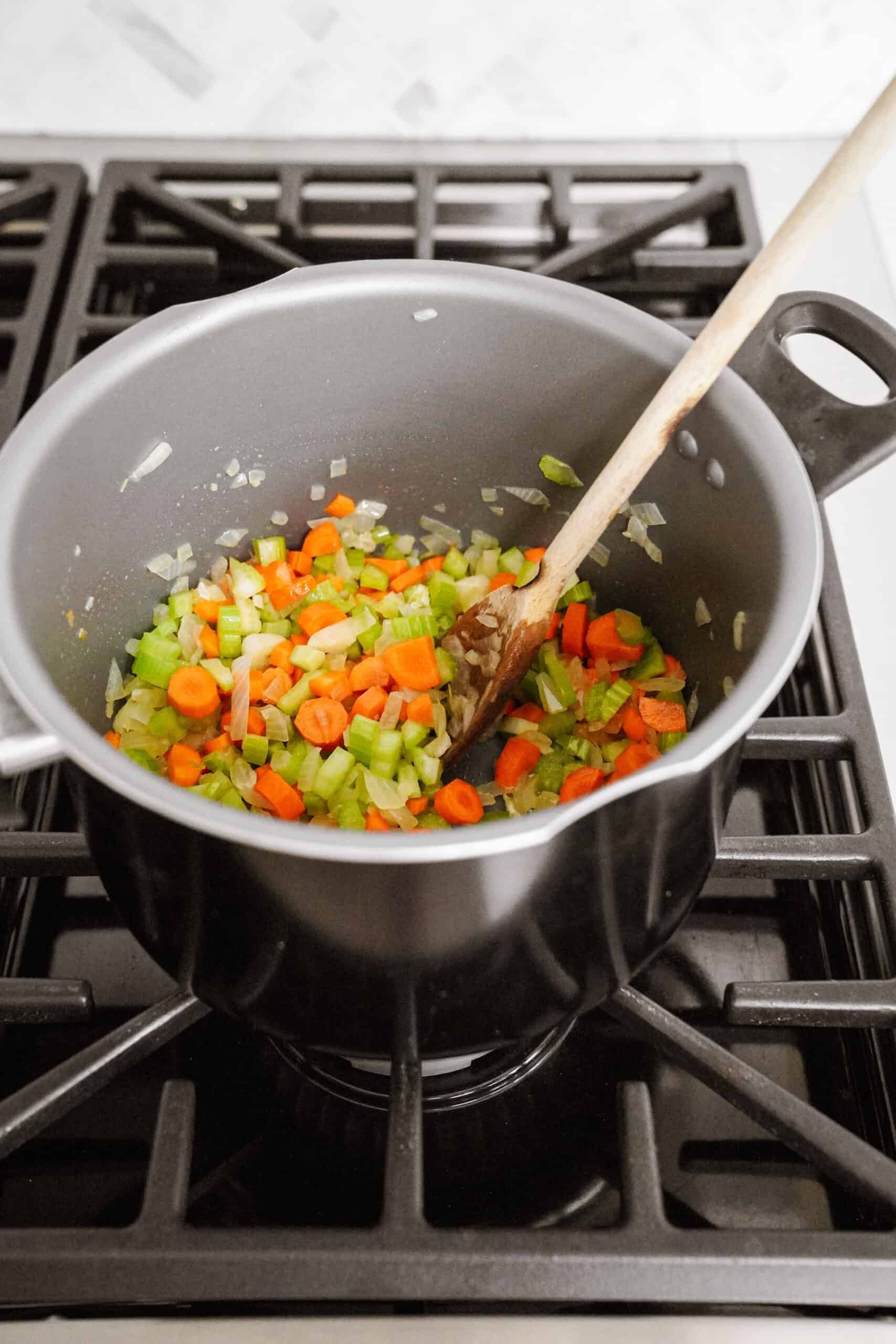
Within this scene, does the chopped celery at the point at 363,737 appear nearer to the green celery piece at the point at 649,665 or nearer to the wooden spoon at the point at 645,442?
the wooden spoon at the point at 645,442

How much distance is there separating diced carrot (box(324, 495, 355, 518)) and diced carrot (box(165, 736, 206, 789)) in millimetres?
266

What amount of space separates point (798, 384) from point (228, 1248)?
2.19ft

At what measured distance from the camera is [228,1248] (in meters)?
0.58

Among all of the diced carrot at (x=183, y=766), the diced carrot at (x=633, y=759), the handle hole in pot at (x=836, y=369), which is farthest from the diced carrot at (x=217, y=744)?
the handle hole in pot at (x=836, y=369)

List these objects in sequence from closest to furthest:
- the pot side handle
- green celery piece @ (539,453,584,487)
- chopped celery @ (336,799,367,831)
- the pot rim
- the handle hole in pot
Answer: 1. the pot rim
2. the pot side handle
3. chopped celery @ (336,799,367,831)
4. green celery piece @ (539,453,584,487)
5. the handle hole in pot

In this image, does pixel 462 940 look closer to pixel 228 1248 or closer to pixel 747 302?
pixel 228 1248

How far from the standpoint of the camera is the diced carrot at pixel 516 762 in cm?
92

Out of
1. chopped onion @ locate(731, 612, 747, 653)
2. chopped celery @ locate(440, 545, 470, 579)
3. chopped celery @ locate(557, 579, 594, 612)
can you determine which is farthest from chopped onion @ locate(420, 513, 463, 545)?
chopped onion @ locate(731, 612, 747, 653)

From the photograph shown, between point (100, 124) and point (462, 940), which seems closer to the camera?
point (462, 940)

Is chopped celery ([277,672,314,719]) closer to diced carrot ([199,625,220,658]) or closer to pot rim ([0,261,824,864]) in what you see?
diced carrot ([199,625,220,658])

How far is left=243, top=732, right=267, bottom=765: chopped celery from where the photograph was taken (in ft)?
2.97

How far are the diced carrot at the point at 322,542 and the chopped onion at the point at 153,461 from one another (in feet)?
0.60

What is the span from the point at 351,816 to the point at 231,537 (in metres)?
0.30

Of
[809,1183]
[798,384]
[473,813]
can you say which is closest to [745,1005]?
[809,1183]
